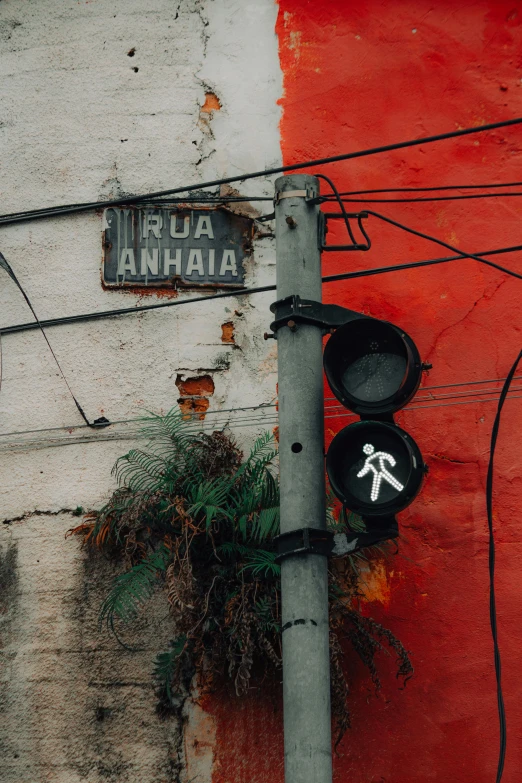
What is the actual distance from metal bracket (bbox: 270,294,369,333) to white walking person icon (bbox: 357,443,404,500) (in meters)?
0.58

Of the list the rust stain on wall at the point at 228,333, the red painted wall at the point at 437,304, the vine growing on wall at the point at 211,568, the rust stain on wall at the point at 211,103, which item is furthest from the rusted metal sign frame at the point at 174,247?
the vine growing on wall at the point at 211,568

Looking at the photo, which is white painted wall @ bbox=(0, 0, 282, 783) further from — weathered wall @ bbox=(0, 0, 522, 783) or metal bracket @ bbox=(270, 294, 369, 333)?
metal bracket @ bbox=(270, 294, 369, 333)

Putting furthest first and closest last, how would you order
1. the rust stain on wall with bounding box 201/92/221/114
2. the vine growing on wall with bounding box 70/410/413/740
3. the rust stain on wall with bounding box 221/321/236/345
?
the rust stain on wall with bounding box 201/92/221/114
the rust stain on wall with bounding box 221/321/236/345
the vine growing on wall with bounding box 70/410/413/740

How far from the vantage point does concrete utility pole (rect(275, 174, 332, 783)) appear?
12.6 ft

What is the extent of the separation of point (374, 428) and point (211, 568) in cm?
170

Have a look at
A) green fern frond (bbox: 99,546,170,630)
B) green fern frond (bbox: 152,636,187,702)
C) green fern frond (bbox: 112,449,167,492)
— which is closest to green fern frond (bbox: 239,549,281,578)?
green fern frond (bbox: 99,546,170,630)

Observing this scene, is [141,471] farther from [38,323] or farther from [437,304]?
[437,304]

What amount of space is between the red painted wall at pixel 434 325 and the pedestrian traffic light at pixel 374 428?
5.91ft

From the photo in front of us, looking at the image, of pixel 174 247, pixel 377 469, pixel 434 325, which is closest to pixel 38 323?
pixel 174 247

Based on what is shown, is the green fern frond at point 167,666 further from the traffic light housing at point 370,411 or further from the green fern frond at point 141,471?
the traffic light housing at point 370,411

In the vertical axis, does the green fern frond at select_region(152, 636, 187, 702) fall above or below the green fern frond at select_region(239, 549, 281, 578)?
below

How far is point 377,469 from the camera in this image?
3951 millimetres

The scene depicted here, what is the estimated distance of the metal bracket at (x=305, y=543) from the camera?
3.99 meters

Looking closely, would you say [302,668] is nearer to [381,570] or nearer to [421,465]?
[421,465]
